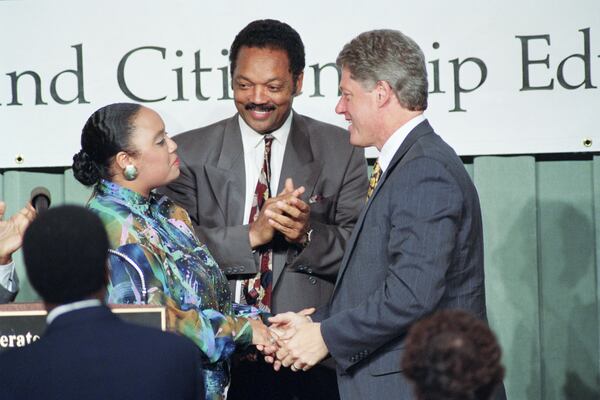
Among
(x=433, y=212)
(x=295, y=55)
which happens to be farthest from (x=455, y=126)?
(x=433, y=212)

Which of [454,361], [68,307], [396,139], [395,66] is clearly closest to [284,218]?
[396,139]

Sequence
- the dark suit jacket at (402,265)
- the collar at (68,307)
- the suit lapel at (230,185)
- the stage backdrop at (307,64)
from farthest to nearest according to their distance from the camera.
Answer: the stage backdrop at (307,64)
the suit lapel at (230,185)
the dark suit jacket at (402,265)
the collar at (68,307)

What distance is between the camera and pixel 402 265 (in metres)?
2.64

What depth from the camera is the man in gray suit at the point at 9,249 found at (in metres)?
2.98

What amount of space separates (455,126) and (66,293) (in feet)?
7.73

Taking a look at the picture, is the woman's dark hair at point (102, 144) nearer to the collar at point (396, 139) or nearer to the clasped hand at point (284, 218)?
the clasped hand at point (284, 218)

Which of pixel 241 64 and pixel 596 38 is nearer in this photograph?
pixel 241 64

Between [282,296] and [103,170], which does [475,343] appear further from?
[282,296]

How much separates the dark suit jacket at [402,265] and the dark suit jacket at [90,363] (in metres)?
1.04

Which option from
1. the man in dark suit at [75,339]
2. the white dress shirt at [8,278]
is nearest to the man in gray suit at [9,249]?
the white dress shirt at [8,278]

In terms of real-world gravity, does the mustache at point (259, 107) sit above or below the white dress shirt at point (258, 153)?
above

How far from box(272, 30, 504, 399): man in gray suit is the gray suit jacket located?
408mm

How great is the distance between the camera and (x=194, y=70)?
3861mm

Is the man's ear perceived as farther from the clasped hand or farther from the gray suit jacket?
the clasped hand
